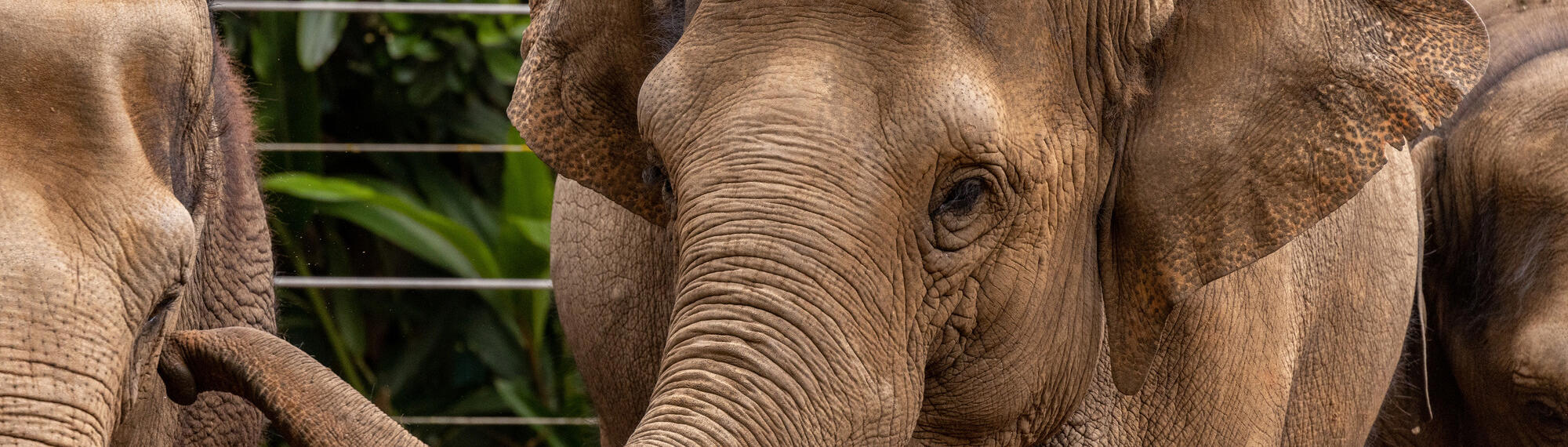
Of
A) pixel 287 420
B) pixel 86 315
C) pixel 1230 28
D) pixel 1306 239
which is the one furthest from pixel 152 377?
pixel 1306 239

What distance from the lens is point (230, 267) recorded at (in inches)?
108

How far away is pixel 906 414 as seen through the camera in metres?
1.94

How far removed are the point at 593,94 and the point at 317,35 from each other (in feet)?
8.42

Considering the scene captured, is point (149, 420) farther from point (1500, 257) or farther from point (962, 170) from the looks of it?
point (1500, 257)

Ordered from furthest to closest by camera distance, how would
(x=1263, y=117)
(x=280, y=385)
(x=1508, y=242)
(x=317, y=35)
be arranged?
1. (x=317, y=35)
2. (x=1508, y=242)
3. (x=280, y=385)
4. (x=1263, y=117)

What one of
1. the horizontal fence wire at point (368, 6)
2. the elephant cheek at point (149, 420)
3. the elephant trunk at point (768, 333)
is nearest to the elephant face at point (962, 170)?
the elephant trunk at point (768, 333)

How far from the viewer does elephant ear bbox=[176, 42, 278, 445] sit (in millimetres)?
→ 2615

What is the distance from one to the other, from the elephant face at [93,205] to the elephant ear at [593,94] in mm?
440

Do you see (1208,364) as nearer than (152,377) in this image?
No

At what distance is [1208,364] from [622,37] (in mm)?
949

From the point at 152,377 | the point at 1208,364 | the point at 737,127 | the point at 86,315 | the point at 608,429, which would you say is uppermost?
the point at 737,127

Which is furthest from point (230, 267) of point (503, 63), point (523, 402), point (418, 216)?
point (503, 63)

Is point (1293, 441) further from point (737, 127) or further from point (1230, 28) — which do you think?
point (737, 127)

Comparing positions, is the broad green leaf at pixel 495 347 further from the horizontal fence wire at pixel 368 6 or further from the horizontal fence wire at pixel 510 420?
the horizontal fence wire at pixel 368 6
